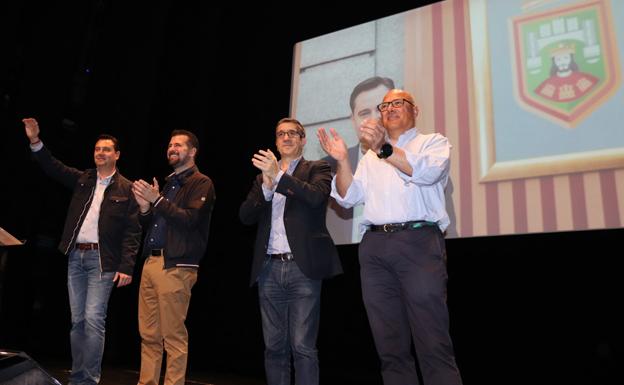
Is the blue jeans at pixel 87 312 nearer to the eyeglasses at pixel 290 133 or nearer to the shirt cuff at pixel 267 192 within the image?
the shirt cuff at pixel 267 192

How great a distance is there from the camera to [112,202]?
300 cm

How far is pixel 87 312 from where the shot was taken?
2756 millimetres

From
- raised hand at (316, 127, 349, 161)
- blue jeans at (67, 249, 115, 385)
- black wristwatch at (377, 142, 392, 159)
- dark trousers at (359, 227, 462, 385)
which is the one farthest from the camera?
blue jeans at (67, 249, 115, 385)

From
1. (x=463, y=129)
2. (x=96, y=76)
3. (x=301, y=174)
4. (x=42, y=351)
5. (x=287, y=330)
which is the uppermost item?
(x=96, y=76)

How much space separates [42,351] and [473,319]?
147 inches

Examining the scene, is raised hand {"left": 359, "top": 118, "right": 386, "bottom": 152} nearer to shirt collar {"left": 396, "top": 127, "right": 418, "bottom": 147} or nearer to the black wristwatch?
the black wristwatch

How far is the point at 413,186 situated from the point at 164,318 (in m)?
1.46

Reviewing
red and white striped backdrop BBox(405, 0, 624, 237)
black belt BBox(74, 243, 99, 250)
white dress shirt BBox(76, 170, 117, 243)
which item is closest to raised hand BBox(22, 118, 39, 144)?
white dress shirt BBox(76, 170, 117, 243)

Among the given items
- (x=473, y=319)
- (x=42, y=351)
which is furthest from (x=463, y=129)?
(x=42, y=351)

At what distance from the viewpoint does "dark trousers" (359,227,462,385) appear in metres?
1.85

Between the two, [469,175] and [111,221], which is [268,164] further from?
[469,175]

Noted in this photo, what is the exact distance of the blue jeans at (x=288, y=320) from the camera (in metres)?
2.20

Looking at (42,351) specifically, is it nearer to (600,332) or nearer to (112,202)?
(112,202)

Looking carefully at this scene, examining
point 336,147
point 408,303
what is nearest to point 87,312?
point 336,147
